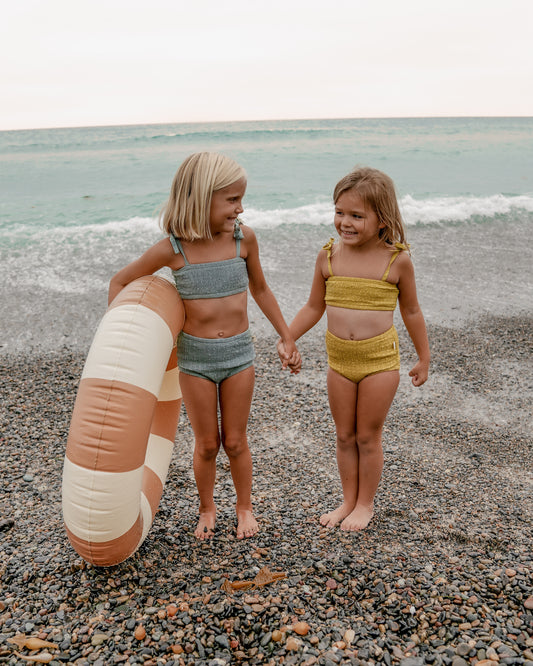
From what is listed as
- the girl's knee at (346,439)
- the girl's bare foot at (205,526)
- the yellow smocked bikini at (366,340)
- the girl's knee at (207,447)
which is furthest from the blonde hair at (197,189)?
the girl's bare foot at (205,526)

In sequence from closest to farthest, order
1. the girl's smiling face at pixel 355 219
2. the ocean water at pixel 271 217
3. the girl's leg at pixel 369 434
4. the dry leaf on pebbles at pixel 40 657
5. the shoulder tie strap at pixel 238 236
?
the dry leaf on pebbles at pixel 40 657, the girl's smiling face at pixel 355 219, the shoulder tie strap at pixel 238 236, the girl's leg at pixel 369 434, the ocean water at pixel 271 217

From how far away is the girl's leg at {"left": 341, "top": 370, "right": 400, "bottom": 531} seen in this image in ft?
10.1

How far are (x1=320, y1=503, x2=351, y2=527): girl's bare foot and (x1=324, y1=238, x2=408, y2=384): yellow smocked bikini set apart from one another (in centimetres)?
88

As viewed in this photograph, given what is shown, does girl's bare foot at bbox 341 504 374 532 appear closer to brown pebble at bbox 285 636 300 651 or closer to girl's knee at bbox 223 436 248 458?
girl's knee at bbox 223 436 248 458

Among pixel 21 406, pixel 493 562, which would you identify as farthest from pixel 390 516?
pixel 21 406

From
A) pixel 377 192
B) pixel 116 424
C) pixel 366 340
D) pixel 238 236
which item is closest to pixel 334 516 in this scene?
pixel 366 340

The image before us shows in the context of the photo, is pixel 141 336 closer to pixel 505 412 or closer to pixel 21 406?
pixel 21 406

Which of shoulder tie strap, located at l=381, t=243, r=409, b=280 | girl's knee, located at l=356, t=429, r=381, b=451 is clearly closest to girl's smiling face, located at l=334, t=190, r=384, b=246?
shoulder tie strap, located at l=381, t=243, r=409, b=280

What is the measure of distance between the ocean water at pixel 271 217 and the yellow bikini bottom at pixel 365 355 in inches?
49.0

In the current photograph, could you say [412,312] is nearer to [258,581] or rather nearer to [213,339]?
[213,339]

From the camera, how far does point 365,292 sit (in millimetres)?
3010

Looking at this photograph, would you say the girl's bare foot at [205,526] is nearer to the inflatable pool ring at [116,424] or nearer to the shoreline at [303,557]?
the shoreline at [303,557]

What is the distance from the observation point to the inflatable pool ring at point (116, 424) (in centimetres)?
258

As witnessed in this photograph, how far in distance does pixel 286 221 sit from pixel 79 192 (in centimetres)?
844
